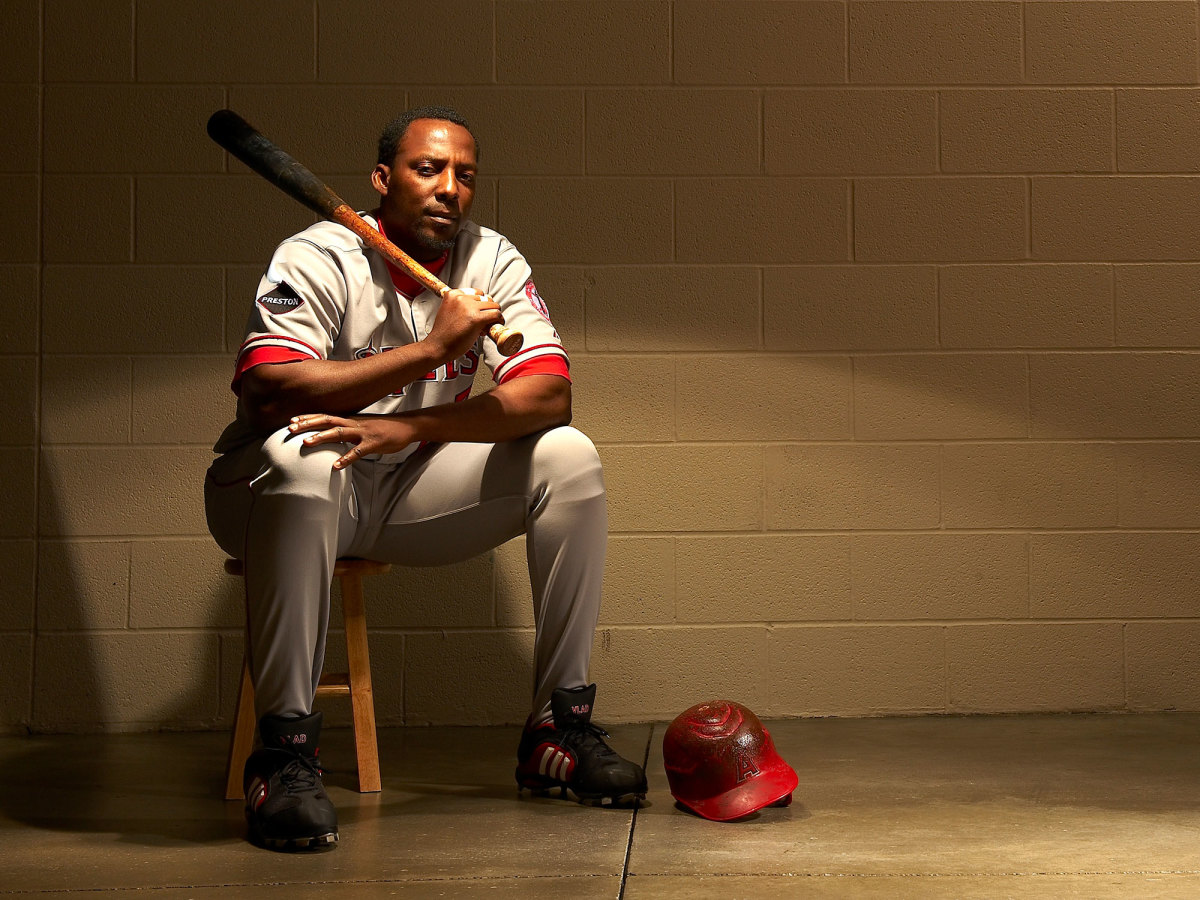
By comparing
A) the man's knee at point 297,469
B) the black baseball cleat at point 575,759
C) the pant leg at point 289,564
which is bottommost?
the black baseball cleat at point 575,759

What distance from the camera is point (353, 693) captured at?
227cm

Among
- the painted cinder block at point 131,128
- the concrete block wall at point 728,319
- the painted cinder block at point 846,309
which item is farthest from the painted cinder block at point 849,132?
the painted cinder block at point 131,128

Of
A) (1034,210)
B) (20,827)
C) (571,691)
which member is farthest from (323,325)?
(1034,210)

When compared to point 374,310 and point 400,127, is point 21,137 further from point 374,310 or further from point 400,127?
point 374,310

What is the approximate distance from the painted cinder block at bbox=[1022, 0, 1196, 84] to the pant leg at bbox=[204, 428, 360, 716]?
2.03 m

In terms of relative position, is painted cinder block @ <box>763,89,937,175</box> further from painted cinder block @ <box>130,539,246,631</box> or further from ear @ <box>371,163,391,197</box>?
painted cinder block @ <box>130,539,246,631</box>

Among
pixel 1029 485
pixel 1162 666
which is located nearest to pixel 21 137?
pixel 1029 485

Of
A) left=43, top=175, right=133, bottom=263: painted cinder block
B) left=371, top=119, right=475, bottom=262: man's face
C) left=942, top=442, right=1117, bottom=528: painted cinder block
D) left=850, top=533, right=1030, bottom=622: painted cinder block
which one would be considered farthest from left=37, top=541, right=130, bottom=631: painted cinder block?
left=942, top=442, right=1117, bottom=528: painted cinder block

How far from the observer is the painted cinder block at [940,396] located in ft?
9.70

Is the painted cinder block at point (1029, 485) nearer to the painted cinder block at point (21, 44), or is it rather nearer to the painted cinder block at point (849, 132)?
the painted cinder block at point (849, 132)

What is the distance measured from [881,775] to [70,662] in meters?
1.84

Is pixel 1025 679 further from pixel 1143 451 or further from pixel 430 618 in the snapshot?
pixel 430 618

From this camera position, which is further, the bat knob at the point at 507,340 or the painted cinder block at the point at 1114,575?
the painted cinder block at the point at 1114,575

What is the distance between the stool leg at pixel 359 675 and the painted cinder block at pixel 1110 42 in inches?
78.5
